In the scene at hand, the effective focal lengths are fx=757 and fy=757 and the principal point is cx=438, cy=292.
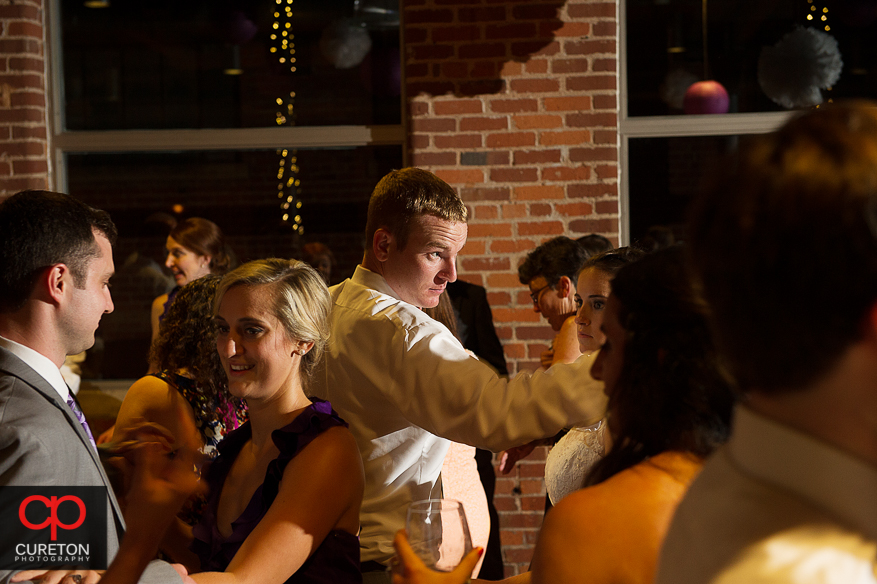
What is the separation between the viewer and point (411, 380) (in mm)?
1727

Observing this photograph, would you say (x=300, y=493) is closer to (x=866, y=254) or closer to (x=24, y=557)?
(x=24, y=557)

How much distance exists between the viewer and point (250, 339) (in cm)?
171

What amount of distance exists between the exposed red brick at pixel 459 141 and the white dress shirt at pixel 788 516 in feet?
10.6

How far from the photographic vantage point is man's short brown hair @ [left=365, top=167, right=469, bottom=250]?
1970 millimetres

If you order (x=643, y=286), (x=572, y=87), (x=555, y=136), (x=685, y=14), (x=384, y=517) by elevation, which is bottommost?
(x=384, y=517)

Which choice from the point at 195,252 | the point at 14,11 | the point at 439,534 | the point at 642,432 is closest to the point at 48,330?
the point at 439,534

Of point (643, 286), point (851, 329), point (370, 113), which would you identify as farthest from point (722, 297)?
point (370, 113)

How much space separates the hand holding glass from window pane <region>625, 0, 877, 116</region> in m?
3.31

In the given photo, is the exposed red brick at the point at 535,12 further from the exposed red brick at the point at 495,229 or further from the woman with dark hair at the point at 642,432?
the woman with dark hair at the point at 642,432

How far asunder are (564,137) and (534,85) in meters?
0.29

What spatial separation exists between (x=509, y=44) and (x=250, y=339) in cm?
245

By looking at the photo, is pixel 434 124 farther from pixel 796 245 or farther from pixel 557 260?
pixel 796 245

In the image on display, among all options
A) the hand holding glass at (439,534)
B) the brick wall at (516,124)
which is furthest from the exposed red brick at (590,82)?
the hand holding glass at (439,534)

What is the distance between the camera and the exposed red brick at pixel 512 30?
3.64m
